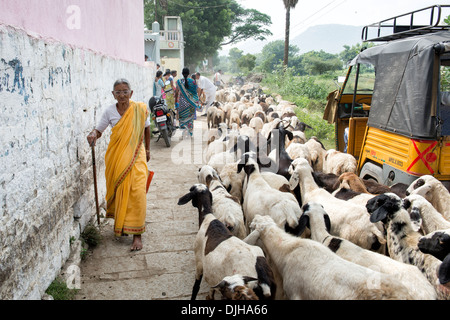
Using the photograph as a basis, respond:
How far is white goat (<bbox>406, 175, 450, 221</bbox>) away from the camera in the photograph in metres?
3.97

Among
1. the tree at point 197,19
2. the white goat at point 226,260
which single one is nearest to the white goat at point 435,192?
the white goat at point 226,260

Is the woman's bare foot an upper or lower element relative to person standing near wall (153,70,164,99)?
lower

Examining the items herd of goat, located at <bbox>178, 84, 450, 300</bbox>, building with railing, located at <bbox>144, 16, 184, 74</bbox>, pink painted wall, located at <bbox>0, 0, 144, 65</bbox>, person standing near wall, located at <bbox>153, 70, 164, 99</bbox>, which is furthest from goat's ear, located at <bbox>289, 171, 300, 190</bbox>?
building with railing, located at <bbox>144, 16, 184, 74</bbox>

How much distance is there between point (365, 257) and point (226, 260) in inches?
44.0

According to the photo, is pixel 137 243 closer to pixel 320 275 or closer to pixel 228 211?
pixel 228 211

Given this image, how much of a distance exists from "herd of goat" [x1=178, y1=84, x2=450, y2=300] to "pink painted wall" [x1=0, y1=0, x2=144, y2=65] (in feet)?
7.53

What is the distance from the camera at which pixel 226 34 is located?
38.2 m

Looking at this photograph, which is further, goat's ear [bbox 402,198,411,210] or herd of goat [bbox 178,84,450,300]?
goat's ear [bbox 402,198,411,210]

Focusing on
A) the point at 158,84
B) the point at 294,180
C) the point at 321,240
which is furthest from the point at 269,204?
the point at 158,84

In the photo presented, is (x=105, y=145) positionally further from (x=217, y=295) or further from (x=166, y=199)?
(x=217, y=295)

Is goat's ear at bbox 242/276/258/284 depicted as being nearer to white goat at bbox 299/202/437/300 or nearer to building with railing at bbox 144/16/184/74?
white goat at bbox 299/202/437/300

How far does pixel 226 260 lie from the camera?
2959 millimetres

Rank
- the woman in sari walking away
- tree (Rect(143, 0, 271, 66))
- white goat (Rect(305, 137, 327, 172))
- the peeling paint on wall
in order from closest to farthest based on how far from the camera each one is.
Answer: the peeling paint on wall → white goat (Rect(305, 137, 327, 172)) → the woman in sari walking away → tree (Rect(143, 0, 271, 66))

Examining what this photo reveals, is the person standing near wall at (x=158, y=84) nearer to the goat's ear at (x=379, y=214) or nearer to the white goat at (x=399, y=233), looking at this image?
the white goat at (x=399, y=233)
